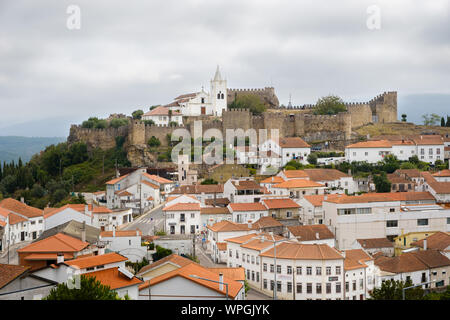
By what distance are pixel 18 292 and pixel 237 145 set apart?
5043 centimetres

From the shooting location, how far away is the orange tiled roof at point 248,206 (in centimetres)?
4531

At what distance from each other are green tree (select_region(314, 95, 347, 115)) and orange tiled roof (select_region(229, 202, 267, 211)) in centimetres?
3683

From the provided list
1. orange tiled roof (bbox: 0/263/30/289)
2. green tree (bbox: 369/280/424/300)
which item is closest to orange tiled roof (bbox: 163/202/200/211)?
green tree (bbox: 369/280/424/300)

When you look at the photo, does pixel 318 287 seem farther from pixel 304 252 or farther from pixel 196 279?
pixel 196 279

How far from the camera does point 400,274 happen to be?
3177 cm

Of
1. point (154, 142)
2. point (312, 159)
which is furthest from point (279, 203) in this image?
point (154, 142)

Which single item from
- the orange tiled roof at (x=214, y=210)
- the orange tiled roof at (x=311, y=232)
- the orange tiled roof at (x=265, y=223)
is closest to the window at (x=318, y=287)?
the orange tiled roof at (x=311, y=232)

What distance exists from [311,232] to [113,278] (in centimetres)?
2087

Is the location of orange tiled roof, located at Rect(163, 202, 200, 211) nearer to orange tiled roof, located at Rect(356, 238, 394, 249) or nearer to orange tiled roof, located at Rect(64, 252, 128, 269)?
orange tiled roof, located at Rect(356, 238, 394, 249)

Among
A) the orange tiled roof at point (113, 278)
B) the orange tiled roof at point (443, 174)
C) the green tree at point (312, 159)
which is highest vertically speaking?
the green tree at point (312, 159)

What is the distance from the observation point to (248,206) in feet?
151

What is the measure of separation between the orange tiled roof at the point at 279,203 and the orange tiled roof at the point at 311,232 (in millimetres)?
5286

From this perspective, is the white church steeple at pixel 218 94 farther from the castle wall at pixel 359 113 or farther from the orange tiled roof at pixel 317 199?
the orange tiled roof at pixel 317 199
